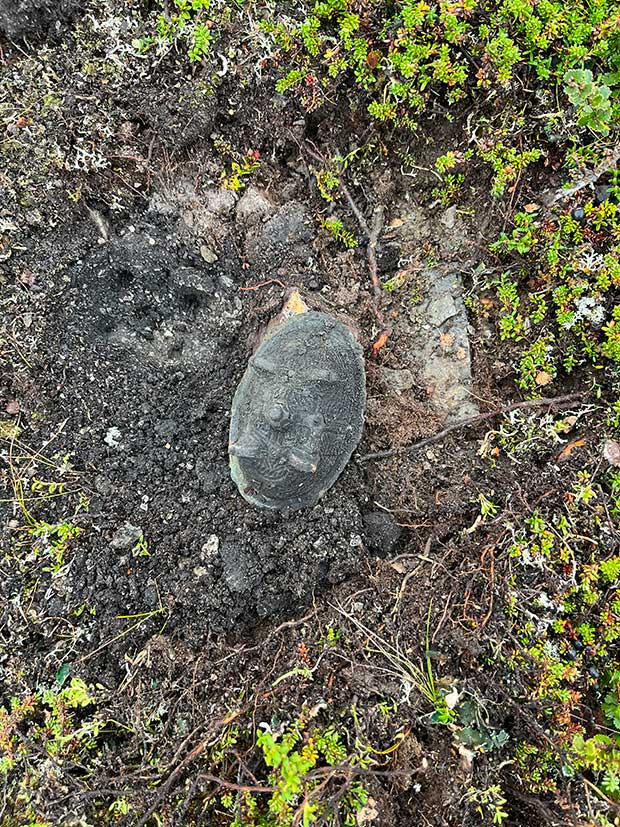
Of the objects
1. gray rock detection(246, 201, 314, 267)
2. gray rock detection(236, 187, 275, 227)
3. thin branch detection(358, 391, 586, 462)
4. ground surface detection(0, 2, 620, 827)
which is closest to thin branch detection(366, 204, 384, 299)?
ground surface detection(0, 2, 620, 827)

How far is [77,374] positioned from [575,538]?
2608 mm

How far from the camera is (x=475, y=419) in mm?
2770

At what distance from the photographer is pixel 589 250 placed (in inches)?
100

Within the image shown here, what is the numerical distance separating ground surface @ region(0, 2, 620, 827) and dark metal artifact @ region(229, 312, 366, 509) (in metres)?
0.15

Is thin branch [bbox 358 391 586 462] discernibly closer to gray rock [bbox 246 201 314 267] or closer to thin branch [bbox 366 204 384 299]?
thin branch [bbox 366 204 384 299]

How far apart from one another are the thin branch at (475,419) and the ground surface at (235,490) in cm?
3

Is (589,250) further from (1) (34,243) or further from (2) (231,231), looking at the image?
(1) (34,243)

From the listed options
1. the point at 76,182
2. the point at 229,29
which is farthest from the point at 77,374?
the point at 229,29

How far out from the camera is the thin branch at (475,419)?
2.62 meters

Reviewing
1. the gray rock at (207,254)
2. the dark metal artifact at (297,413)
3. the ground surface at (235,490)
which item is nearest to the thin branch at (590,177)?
the ground surface at (235,490)

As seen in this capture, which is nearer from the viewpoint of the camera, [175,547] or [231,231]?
[175,547]

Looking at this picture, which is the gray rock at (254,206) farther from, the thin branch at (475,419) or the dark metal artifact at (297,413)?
the thin branch at (475,419)

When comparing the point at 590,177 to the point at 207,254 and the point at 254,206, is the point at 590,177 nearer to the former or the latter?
the point at 254,206

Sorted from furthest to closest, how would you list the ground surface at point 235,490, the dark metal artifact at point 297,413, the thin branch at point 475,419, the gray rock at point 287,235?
the gray rock at point 287,235 → the thin branch at point 475,419 → the dark metal artifact at point 297,413 → the ground surface at point 235,490
